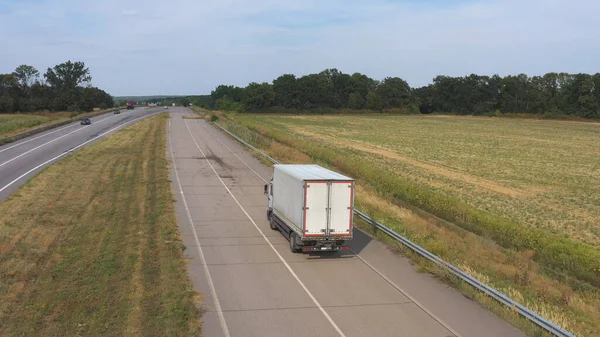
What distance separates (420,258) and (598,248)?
370 inches

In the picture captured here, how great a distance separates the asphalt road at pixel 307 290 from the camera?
13.0 metres

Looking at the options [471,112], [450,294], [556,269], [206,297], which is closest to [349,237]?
[450,294]

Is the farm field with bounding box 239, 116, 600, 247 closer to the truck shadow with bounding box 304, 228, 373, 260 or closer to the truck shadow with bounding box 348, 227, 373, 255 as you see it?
the truck shadow with bounding box 348, 227, 373, 255

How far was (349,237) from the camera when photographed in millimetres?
18578

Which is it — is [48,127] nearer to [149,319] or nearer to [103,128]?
[103,128]

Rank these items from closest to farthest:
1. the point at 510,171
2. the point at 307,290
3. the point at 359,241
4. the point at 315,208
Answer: the point at 307,290 < the point at 315,208 < the point at 359,241 < the point at 510,171

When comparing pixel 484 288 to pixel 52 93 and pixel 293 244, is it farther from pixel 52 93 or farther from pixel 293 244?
pixel 52 93

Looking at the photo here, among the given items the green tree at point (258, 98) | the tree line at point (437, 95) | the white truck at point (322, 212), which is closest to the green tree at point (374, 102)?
the tree line at point (437, 95)

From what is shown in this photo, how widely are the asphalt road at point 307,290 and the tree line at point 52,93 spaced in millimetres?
120054

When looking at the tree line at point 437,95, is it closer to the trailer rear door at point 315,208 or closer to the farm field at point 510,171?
the farm field at point 510,171

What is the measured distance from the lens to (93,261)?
17.8 meters

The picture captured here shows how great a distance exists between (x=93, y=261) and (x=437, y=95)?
173 meters

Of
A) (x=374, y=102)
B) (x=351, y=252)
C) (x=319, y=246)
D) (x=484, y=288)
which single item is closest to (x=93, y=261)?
(x=319, y=246)

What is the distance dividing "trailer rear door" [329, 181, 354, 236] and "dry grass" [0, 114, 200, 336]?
535 cm
